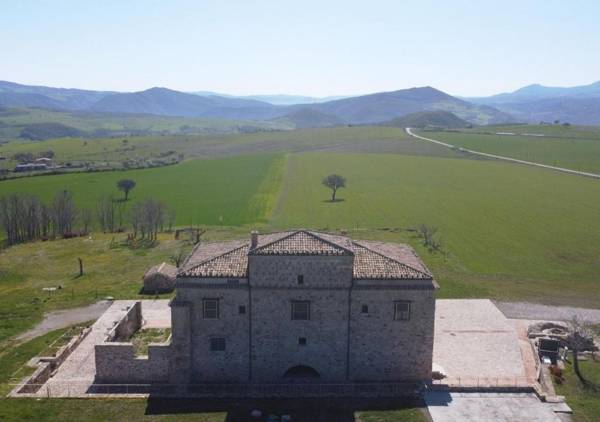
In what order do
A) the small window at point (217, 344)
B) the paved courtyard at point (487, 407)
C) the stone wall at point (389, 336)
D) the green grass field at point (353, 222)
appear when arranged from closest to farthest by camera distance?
the paved courtyard at point (487, 407), the stone wall at point (389, 336), the small window at point (217, 344), the green grass field at point (353, 222)

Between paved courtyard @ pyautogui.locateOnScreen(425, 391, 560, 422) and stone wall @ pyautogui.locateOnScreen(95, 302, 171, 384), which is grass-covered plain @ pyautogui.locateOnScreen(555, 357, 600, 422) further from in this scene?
stone wall @ pyautogui.locateOnScreen(95, 302, 171, 384)

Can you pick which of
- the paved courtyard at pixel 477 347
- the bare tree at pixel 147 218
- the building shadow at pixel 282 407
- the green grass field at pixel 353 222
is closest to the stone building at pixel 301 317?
the building shadow at pixel 282 407

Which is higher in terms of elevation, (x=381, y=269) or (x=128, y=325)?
(x=381, y=269)

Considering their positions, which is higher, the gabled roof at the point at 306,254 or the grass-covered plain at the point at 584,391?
the gabled roof at the point at 306,254

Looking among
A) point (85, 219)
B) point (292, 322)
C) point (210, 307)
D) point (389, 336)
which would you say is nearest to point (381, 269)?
point (389, 336)

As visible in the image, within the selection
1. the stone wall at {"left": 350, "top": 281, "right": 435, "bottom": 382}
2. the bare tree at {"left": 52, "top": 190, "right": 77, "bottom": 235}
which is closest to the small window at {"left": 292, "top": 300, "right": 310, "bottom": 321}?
the stone wall at {"left": 350, "top": 281, "right": 435, "bottom": 382}

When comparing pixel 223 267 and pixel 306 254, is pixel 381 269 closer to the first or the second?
pixel 306 254

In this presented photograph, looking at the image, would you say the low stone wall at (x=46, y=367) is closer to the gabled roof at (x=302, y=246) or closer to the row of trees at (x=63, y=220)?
the gabled roof at (x=302, y=246)
